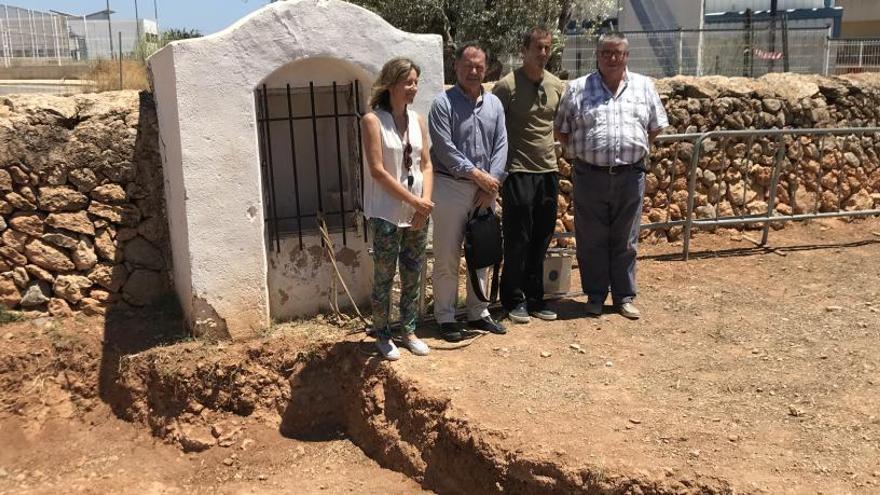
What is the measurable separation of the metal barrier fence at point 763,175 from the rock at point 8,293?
16.9ft

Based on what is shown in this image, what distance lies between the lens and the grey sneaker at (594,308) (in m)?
5.63

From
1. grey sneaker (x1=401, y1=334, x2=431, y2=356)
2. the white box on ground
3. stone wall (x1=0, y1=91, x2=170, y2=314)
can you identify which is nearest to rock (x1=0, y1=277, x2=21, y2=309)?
stone wall (x1=0, y1=91, x2=170, y2=314)

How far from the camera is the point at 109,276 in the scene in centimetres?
597

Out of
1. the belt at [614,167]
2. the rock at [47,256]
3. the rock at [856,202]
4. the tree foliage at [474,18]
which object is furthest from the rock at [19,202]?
the tree foliage at [474,18]

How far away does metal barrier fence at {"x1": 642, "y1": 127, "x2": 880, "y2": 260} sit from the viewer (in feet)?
24.1

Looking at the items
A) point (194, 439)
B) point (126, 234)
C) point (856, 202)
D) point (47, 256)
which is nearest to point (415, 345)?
point (194, 439)

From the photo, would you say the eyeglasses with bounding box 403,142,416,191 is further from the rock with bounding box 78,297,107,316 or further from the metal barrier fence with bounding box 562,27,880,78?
the metal barrier fence with bounding box 562,27,880,78

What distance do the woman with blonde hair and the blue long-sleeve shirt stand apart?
4.4 inches

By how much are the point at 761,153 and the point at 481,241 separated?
14.4 feet

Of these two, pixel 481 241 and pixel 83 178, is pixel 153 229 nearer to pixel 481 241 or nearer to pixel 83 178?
pixel 83 178

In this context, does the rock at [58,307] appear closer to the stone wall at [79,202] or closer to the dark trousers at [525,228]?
the stone wall at [79,202]

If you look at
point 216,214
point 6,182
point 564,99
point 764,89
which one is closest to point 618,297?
point 564,99

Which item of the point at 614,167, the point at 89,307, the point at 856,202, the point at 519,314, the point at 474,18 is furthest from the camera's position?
the point at 474,18

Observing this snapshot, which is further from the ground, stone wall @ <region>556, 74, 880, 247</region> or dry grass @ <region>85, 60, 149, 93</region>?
dry grass @ <region>85, 60, 149, 93</region>
